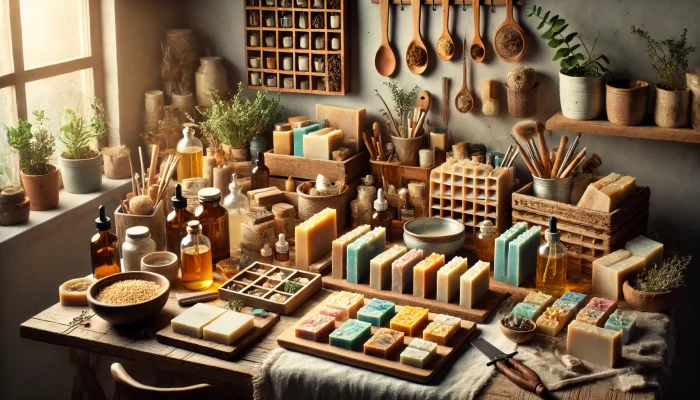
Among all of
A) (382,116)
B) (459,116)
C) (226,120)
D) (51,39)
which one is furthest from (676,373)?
(51,39)

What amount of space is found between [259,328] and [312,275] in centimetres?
36

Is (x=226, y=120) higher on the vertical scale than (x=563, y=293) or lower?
higher

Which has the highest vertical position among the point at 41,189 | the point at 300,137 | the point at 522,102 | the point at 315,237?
the point at 522,102

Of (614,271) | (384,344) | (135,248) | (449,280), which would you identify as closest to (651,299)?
(614,271)

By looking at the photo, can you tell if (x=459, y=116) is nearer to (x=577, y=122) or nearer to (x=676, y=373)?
(x=577, y=122)

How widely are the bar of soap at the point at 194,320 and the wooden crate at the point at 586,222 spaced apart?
3.76ft

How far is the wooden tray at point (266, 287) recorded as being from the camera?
279 cm

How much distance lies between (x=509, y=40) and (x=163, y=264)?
156 cm

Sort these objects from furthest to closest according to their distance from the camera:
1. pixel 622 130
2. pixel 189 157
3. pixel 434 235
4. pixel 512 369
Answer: pixel 189 157
pixel 434 235
pixel 622 130
pixel 512 369

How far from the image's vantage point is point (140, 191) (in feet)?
10.7

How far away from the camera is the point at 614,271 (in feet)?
9.19

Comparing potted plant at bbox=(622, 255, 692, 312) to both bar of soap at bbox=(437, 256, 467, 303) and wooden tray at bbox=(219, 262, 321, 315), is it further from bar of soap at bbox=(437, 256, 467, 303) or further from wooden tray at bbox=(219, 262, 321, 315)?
wooden tray at bbox=(219, 262, 321, 315)

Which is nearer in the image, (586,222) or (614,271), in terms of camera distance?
(614,271)

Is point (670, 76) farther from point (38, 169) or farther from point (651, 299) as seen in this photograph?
point (38, 169)
